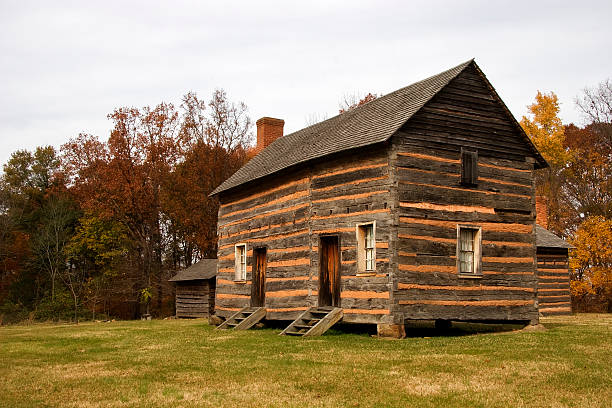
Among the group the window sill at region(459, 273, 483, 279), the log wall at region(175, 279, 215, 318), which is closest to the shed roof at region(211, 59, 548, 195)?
the window sill at region(459, 273, 483, 279)

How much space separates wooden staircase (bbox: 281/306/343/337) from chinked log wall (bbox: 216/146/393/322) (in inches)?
11.7

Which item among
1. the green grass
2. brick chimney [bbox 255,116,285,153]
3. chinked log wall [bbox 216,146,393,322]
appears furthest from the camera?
brick chimney [bbox 255,116,285,153]

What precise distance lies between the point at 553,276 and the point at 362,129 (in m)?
16.8

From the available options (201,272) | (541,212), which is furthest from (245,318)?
(541,212)

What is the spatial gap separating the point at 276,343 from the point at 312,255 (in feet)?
12.7

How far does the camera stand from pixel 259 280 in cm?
2072

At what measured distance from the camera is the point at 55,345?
1538cm

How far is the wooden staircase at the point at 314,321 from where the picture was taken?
15.6 m

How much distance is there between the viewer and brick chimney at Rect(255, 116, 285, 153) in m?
28.2

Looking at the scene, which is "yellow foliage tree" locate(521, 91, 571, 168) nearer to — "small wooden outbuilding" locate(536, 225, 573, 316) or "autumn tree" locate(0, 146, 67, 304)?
"small wooden outbuilding" locate(536, 225, 573, 316)

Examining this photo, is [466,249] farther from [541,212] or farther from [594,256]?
[594,256]

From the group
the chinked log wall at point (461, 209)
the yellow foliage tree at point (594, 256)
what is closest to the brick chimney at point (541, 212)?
the yellow foliage tree at point (594, 256)

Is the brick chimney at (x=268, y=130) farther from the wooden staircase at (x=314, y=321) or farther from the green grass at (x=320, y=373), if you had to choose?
the green grass at (x=320, y=373)

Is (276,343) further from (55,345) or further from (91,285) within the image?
(91,285)
